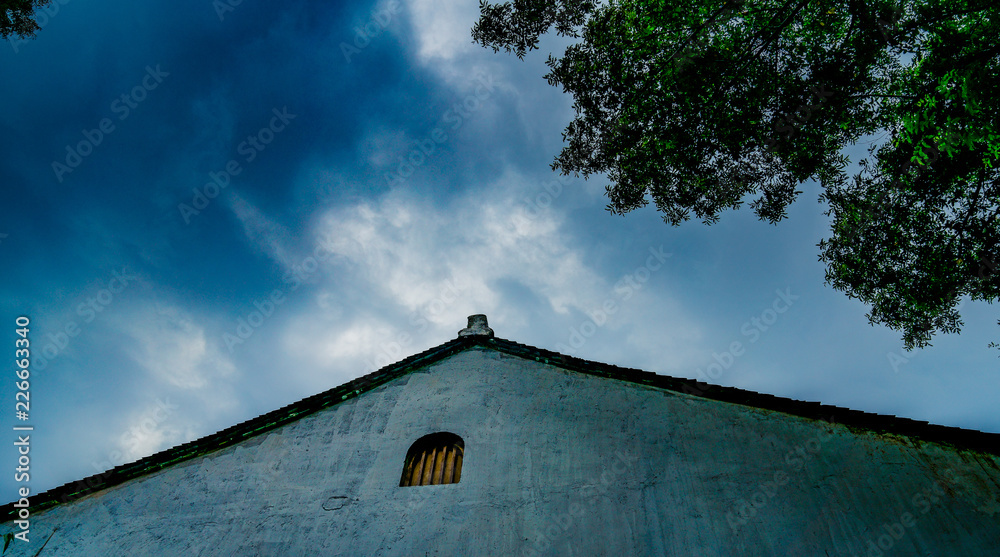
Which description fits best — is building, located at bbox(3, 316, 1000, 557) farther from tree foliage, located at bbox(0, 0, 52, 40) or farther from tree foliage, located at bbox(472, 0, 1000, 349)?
tree foliage, located at bbox(0, 0, 52, 40)

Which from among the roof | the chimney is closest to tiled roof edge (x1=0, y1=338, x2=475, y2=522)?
the roof

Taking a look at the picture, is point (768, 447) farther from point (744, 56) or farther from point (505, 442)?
point (744, 56)

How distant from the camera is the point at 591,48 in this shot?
912 cm

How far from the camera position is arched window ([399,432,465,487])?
6986mm

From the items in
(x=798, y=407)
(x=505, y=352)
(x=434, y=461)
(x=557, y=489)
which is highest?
(x=505, y=352)

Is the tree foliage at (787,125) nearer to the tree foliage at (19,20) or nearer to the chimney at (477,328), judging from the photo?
the chimney at (477,328)

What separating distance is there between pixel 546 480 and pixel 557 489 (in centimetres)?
21

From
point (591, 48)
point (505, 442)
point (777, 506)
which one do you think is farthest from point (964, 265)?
point (505, 442)

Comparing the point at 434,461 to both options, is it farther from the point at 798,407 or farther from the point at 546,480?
the point at 798,407

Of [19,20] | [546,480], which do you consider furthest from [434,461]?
[19,20]

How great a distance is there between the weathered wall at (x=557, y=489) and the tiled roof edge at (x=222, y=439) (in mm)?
165

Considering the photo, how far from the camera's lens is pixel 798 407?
22.0ft

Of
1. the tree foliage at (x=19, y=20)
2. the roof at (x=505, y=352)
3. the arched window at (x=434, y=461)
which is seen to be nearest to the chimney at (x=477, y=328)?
the roof at (x=505, y=352)

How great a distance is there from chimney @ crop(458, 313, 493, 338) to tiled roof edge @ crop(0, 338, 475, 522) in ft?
2.40
